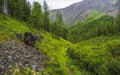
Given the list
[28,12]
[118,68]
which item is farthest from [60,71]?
[28,12]

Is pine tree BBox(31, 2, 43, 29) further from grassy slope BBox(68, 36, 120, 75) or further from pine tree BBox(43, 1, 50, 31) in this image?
grassy slope BBox(68, 36, 120, 75)

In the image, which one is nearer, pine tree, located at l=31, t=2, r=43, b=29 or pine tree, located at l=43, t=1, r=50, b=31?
pine tree, located at l=31, t=2, r=43, b=29

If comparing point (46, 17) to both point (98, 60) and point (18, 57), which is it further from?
point (18, 57)

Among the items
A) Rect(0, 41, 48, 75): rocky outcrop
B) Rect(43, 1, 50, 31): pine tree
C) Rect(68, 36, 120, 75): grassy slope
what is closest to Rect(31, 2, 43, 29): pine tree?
Rect(43, 1, 50, 31): pine tree

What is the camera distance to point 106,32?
140000mm

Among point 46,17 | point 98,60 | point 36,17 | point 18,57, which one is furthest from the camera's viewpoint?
point 46,17

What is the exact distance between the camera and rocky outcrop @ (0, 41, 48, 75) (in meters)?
43.8

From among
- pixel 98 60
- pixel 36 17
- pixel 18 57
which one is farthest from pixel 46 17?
pixel 18 57

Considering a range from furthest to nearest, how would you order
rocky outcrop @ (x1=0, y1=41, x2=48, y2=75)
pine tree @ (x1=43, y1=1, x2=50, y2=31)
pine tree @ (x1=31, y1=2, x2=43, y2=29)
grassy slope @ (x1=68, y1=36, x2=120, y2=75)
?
1. pine tree @ (x1=43, y1=1, x2=50, y2=31)
2. pine tree @ (x1=31, y1=2, x2=43, y2=29)
3. grassy slope @ (x1=68, y1=36, x2=120, y2=75)
4. rocky outcrop @ (x1=0, y1=41, x2=48, y2=75)

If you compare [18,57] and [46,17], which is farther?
[46,17]

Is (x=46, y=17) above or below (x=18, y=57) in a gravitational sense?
above

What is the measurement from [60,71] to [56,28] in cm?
7378

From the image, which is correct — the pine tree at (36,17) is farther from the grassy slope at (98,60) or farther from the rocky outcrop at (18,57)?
the rocky outcrop at (18,57)

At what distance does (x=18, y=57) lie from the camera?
47938 millimetres
